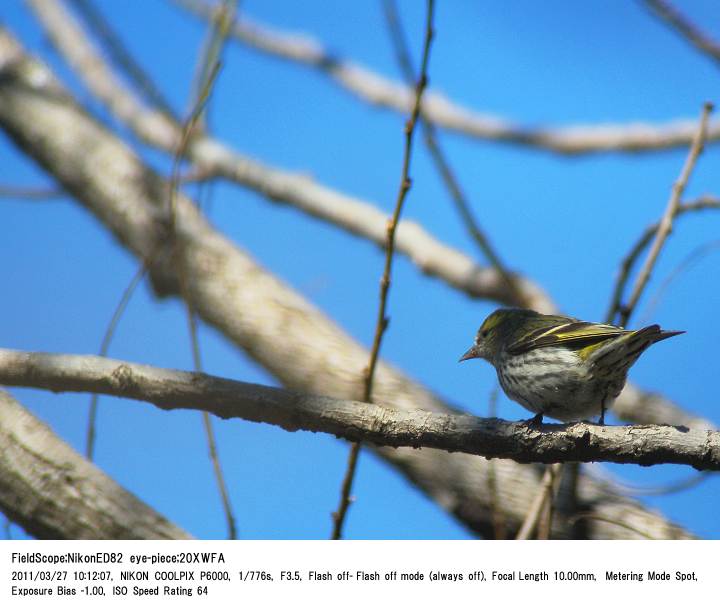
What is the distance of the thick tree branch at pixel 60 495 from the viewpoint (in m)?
2.28

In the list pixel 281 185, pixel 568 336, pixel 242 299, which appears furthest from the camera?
pixel 281 185

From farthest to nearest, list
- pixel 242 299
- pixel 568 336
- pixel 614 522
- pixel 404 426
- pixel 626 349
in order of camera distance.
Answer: pixel 242 299 → pixel 568 336 → pixel 614 522 → pixel 626 349 → pixel 404 426

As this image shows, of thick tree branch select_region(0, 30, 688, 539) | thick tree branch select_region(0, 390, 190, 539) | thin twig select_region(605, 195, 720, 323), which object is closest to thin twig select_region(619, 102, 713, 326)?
thin twig select_region(605, 195, 720, 323)

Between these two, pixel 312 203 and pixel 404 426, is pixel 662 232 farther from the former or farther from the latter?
pixel 312 203

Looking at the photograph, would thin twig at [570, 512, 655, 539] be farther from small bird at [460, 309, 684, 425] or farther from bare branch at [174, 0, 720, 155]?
bare branch at [174, 0, 720, 155]

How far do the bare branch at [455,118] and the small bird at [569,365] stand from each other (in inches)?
70.9

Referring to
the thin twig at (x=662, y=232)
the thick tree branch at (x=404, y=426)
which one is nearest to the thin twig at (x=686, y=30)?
the thin twig at (x=662, y=232)

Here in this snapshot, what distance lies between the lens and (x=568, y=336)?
281 cm

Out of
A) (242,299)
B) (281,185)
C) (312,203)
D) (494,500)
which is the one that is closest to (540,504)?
(494,500)

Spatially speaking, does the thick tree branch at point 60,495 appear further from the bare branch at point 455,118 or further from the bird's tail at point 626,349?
the bare branch at point 455,118

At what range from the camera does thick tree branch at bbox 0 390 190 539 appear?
228cm

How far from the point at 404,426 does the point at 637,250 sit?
4.88 feet

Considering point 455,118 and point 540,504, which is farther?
point 455,118
